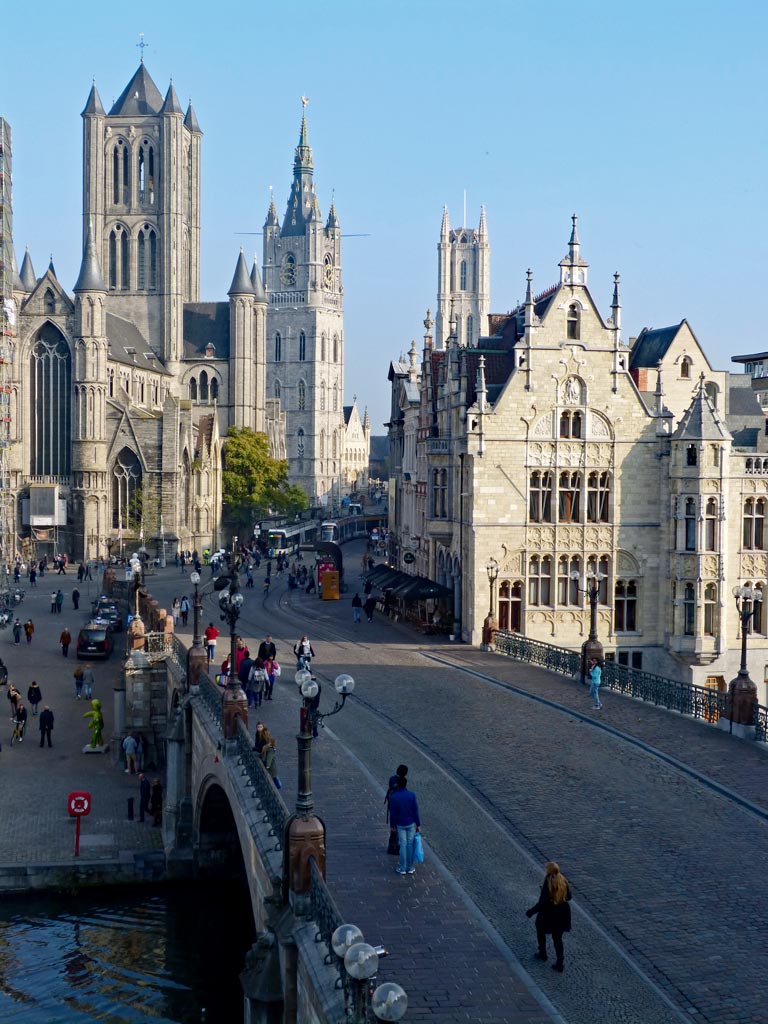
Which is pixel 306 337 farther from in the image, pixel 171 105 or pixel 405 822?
pixel 405 822

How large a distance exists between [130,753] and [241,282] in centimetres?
7767

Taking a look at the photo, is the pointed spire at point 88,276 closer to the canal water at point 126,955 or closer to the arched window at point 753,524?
the arched window at point 753,524

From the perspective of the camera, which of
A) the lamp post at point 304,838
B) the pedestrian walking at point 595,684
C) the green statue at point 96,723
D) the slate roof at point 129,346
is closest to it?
the lamp post at point 304,838

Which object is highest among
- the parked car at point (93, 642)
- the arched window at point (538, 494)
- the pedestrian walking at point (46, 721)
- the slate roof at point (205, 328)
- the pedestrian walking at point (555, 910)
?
the slate roof at point (205, 328)

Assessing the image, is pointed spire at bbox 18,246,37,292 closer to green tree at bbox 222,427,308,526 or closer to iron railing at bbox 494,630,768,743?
green tree at bbox 222,427,308,526

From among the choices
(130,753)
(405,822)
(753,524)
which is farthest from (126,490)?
(405,822)

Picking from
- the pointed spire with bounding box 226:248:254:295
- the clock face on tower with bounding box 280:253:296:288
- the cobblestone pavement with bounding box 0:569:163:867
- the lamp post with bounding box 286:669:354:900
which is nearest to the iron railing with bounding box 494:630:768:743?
the cobblestone pavement with bounding box 0:569:163:867

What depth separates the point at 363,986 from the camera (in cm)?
1003

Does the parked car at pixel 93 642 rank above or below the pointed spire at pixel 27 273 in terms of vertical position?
below

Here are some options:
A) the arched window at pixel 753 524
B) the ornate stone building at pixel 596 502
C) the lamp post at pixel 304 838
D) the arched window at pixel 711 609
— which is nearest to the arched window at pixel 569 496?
the ornate stone building at pixel 596 502

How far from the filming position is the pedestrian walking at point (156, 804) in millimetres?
31812

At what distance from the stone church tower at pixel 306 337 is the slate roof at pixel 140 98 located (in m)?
56.1

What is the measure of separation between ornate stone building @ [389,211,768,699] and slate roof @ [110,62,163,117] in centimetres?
7213

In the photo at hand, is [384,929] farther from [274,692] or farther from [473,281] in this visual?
[473,281]
